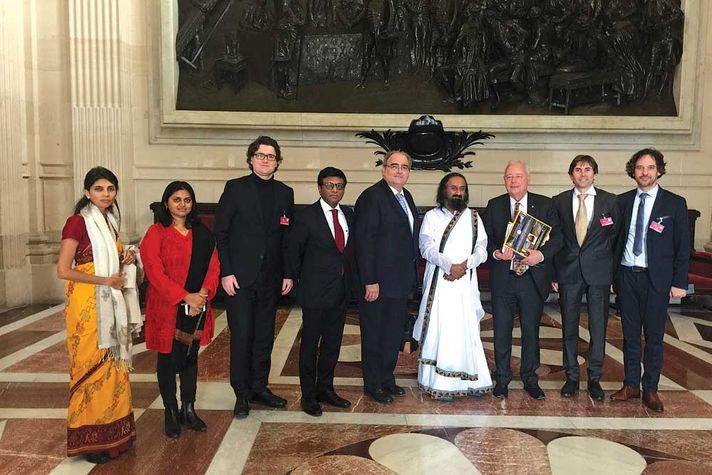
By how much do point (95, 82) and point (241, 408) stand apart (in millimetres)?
6718

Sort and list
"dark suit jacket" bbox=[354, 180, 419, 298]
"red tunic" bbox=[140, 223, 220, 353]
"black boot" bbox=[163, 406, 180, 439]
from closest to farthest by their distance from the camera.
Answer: "red tunic" bbox=[140, 223, 220, 353]
"black boot" bbox=[163, 406, 180, 439]
"dark suit jacket" bbox=[354, 180, 419, 298]

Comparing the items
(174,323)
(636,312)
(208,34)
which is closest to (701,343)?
(636,312)

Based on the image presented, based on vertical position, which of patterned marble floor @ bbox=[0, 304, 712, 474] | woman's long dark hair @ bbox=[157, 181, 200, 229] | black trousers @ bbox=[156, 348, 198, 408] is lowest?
patterned marble floor @ bbox=[0, 304, 712, 474]

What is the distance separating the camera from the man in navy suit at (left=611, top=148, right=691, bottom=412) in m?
4.31

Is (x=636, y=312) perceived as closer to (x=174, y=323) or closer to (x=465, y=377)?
(x=465, y=377)

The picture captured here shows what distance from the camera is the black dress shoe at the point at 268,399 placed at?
4.25 m

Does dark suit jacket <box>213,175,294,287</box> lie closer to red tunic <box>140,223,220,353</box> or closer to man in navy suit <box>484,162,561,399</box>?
A: red tunic <box>140,223,220,353</box>

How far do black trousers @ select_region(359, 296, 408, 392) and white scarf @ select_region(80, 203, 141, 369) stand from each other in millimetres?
1711

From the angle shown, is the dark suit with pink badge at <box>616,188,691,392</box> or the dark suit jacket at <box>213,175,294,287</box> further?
the dark suit with pink badge at <box>616,188,691,392</box>

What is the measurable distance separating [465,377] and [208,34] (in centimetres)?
717

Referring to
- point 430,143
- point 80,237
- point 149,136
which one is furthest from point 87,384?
point 149,136

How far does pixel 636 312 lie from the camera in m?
4.42

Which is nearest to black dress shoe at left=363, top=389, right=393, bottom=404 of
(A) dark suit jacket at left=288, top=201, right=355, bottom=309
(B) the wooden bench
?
(A) dark suit jacket at left=288, top=201, right=355, bottom=309

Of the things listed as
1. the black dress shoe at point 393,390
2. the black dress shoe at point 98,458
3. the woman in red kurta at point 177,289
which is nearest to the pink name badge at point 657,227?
the black dress shoe at point 393,390
